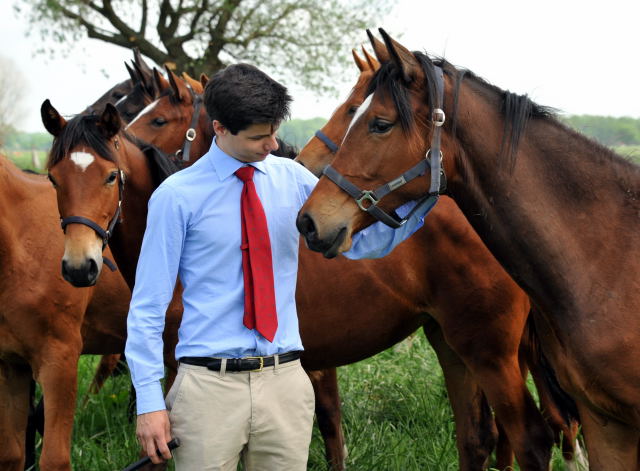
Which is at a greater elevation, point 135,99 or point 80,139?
point 80,139

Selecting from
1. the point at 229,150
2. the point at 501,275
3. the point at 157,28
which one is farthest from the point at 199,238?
the point at 157,28

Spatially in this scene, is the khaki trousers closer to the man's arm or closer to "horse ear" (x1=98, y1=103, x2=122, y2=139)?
the man's arm

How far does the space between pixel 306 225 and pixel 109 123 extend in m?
1.57

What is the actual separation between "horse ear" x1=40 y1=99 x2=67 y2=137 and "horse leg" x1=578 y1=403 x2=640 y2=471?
275 centimetres

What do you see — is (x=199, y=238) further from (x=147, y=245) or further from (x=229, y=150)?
(x=229, y=150)

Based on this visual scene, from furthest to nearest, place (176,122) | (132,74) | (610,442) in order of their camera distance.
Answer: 1. (132,74)
2. (176,122)
3. (610,442)

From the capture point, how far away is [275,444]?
242 centimetres

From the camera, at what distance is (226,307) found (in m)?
2.40

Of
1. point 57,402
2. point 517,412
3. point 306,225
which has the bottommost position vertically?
point 57,402

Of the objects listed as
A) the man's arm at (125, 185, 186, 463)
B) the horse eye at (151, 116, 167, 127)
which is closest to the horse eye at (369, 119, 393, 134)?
the man's arm at (125, 185, 186, 463)

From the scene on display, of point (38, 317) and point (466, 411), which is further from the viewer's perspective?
point (466, 411)

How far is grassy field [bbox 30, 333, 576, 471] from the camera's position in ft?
15.1

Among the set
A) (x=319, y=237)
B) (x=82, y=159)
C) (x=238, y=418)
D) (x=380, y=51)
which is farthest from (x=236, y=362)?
(x=82, y=159)

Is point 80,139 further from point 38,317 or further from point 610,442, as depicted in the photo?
point 610,442
